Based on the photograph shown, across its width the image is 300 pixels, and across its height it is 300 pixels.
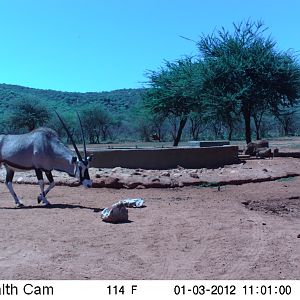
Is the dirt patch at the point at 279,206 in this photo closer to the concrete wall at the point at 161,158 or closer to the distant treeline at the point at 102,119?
the concrete wall at the point at 161,158

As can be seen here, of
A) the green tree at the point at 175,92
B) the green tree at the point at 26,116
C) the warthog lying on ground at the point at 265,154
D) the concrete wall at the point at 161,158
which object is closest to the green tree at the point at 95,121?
the green tree at the point at 26,116

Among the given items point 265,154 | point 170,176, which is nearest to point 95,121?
point 265,154

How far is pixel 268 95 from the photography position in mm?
28844

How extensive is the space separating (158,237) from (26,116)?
46935 millimetres

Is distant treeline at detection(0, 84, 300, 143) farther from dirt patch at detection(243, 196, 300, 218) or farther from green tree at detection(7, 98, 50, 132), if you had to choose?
dirt patch at detection(243, 196, 300, 218)

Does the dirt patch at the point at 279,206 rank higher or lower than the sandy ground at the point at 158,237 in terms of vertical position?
lower

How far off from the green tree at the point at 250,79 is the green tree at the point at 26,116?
90.3ft

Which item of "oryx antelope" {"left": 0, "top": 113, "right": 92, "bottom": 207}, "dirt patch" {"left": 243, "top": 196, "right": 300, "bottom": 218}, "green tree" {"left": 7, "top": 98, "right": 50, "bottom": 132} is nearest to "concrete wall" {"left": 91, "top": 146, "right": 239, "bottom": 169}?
"oryx antelope" {"left": 0, "top": 113, "right": 92, "bottom": 207}

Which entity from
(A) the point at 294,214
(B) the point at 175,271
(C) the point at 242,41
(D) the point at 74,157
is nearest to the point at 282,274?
(B) the point at 175,271

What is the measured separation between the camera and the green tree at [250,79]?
93.5ft

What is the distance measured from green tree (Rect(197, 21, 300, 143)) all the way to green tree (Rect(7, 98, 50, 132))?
27.5 meters

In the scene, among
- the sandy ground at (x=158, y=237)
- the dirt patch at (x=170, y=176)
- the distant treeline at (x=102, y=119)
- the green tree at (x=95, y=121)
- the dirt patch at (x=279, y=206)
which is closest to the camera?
the sandy ground at (x=158, y=237)

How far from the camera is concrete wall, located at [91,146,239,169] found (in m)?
18.3

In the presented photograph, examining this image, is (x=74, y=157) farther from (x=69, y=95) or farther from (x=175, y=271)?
(x=69, y=95)
